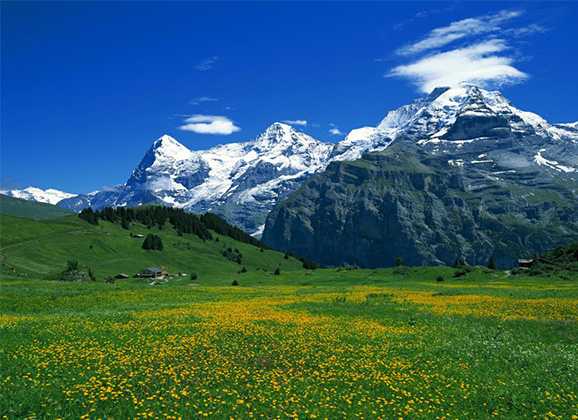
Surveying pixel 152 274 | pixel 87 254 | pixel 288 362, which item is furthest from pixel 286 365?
pixel 87 254

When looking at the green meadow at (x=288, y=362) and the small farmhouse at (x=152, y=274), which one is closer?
the green meadow at (x=288, y=362)

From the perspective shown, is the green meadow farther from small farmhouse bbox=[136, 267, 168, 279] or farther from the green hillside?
small farmhouse bbox=[136, 267, 168, 279]

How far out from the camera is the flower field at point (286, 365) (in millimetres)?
17594

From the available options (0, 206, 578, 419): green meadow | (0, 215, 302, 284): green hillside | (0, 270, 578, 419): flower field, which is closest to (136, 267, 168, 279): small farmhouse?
(0, 215, 302, 284): green hillside

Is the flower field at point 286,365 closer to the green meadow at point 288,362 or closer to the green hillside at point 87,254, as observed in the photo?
the green meadow at point 288,362

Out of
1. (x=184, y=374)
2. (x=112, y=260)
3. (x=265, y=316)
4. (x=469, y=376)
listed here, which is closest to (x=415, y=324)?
(x=265, y=316)

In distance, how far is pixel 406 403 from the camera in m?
18.5

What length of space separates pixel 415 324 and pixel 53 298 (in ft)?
113

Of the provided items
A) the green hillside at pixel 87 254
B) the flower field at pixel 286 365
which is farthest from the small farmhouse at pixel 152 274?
the flower field at pixel 286 365

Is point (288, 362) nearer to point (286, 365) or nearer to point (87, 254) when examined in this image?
point (286, 365)

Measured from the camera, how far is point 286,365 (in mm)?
23156

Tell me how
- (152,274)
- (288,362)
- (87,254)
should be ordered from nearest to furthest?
(288,362), (152,274), (87,254)

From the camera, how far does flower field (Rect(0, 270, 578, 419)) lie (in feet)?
57.7

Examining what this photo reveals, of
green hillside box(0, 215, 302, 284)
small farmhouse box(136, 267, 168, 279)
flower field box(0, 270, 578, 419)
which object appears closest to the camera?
flower field box(0, 270, 578, 419)
